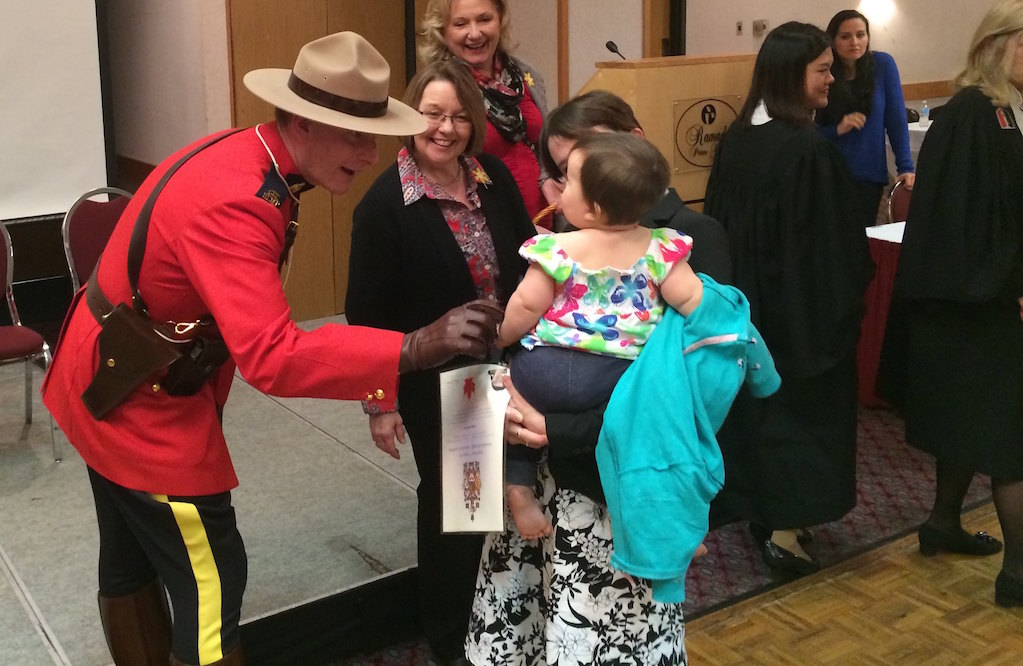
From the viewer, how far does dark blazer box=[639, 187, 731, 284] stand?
202 centimetres

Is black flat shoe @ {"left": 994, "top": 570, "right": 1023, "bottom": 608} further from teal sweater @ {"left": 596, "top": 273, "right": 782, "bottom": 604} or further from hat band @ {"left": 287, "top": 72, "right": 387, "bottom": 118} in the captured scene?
hat band @ {"left": 287, "top": 72, "right": 387, "bottom": 118}

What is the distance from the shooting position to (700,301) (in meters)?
1.81

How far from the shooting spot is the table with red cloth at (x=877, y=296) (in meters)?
4.25

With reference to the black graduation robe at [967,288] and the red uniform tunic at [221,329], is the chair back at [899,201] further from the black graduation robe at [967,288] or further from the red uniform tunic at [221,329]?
the red uniform tunic at [221,329]

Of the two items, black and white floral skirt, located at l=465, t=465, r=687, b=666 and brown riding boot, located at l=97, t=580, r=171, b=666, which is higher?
black and white floral skirt, located at l=465, t=465, r=687, b=666

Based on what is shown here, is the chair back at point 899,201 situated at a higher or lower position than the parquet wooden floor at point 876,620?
higher

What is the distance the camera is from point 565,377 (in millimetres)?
1850

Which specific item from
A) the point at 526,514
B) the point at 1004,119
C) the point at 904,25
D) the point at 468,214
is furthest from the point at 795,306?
the point at 904,25

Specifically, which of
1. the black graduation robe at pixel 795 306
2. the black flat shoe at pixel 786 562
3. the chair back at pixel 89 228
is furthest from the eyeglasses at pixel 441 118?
the chair back at pixel 89 228

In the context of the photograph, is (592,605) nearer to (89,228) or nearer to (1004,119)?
(1004,119)

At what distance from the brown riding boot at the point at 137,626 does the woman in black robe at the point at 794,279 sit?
1684 millimetres

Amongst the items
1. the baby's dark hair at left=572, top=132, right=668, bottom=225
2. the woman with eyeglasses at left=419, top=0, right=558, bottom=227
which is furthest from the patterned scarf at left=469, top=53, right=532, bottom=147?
the baby's dark hair at left=572, top=132, right=668, bottom=225

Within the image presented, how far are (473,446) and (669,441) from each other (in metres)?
0.35

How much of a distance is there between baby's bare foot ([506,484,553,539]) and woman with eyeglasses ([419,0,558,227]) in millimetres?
1048
